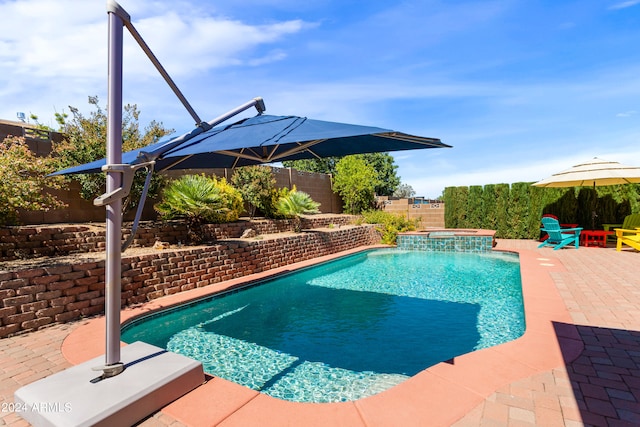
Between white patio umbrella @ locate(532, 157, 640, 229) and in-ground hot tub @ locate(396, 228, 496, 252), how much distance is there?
2904 mm

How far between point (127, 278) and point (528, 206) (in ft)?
52.5

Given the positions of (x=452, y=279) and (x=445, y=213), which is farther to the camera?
(x=445, y=213)

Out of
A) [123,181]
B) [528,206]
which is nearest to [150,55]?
[123,181]

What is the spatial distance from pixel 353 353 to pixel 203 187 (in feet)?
19.9

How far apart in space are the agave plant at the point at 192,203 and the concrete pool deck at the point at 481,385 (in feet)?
12.6

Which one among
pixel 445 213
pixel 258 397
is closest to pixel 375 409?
pixel 258 397

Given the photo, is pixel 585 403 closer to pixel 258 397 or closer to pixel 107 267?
pixel 258 397

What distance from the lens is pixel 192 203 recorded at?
8.18m

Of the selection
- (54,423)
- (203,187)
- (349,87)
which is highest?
(349,87)

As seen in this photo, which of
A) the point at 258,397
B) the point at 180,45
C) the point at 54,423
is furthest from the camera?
the point at 180,45

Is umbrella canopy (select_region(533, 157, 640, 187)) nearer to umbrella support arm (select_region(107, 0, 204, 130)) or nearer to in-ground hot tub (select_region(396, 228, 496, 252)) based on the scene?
in-ground hot tub (select_region(396, 228, 496, 252))

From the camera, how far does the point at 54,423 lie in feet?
6.89

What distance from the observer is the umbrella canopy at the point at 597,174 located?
10156 mm

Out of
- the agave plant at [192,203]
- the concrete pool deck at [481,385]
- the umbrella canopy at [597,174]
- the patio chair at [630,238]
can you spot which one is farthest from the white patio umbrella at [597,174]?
the agave plant at [192,203]
